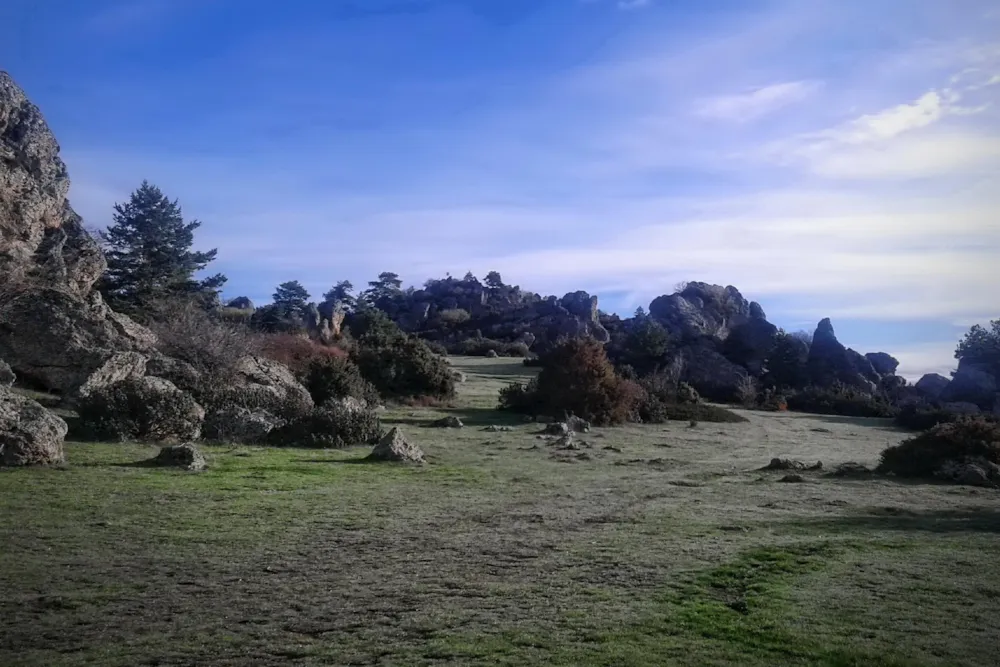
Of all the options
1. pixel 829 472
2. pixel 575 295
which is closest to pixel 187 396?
pixel 829 472

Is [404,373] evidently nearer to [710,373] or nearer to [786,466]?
[786,466]

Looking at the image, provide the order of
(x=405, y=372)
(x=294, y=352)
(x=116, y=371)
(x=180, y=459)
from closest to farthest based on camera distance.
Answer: (x=180, y=459), (x=116, y=371), (x=405, y=372), (x=294, y=352)

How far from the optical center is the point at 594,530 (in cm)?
888

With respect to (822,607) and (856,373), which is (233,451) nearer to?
(822,607)

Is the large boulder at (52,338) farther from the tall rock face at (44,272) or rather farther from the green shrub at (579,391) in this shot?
the green shrub at (579,391)

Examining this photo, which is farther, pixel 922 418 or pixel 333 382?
pixel 922 418

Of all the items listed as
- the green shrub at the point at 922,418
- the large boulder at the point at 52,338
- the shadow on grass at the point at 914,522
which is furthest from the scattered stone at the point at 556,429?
the green shrub at the point at 922,418

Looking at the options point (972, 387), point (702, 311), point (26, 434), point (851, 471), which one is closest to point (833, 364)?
point (972, 387)

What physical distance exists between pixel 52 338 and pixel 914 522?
16.9m

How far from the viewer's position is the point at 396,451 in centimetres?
1438

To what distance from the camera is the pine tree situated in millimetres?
35031

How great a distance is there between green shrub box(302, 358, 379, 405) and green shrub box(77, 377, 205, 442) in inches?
291

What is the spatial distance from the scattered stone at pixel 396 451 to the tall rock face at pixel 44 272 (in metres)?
6.60

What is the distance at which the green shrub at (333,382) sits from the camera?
2316 cm
